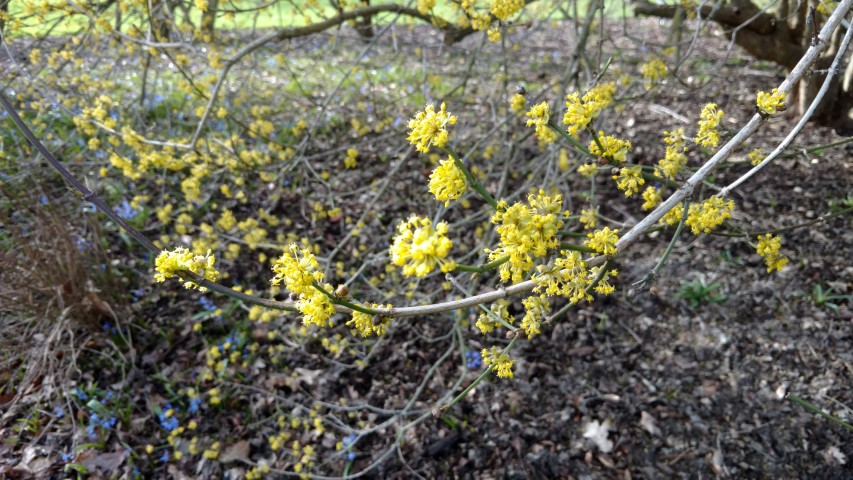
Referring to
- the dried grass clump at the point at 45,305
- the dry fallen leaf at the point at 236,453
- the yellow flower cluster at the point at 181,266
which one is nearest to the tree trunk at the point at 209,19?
the dried grass clump at the point at 45,305

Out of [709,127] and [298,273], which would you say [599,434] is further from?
[298,273]

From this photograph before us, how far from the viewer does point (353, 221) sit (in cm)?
457

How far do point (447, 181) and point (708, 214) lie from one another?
31.6 inches

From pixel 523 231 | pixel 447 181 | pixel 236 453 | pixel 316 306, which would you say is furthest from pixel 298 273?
pixel 236 453

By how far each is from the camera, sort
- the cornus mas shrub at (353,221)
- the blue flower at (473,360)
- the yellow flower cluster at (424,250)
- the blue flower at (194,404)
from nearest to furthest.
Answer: the yellow flower cluster at (424,250) → the cornus mas shrub at (353,221) → the blue flower at (194,404) → the blue flower at (473,360)

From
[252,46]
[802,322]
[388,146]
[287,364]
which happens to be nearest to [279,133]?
[388,146]

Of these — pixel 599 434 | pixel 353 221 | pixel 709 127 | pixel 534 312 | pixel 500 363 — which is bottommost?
pixel 599 434

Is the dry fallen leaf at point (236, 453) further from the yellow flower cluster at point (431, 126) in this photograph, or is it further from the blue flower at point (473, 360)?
the yellow flower cluster at point (431, 126)

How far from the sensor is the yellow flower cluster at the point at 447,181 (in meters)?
1.27

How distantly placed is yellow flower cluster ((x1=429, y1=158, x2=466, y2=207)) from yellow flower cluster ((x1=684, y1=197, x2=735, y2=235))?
0.72 m

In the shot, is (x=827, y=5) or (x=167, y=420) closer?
(x=827, y=5)

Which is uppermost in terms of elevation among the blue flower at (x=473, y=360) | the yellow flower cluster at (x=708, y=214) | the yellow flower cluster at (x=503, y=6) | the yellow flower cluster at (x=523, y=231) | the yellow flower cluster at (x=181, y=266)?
the yellow flower cluster at (x=503, y=6)

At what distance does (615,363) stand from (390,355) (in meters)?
1.36

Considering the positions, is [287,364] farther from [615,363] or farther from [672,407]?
[672,407]
